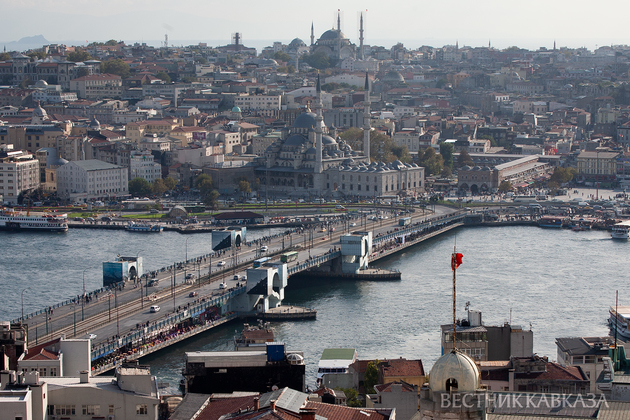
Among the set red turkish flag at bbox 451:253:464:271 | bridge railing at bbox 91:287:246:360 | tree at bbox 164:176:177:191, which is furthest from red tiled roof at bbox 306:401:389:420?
tree at bbox 164:176:177:191

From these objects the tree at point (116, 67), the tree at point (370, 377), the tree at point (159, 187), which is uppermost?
the tree at point (116, 67)

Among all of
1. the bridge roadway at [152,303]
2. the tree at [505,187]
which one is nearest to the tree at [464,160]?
the tree at [505,187]

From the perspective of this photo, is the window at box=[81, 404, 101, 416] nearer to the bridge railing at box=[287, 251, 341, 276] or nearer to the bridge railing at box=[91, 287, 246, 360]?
the bridge railing at box=[91, 287, 246, 360]

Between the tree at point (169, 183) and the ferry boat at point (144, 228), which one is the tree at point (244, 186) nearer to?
the tree at point (169, 183)

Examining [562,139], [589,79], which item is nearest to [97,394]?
[562,139]

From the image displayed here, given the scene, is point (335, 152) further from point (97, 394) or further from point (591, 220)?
point (97, 394)

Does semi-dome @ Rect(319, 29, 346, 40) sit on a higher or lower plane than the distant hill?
lower
